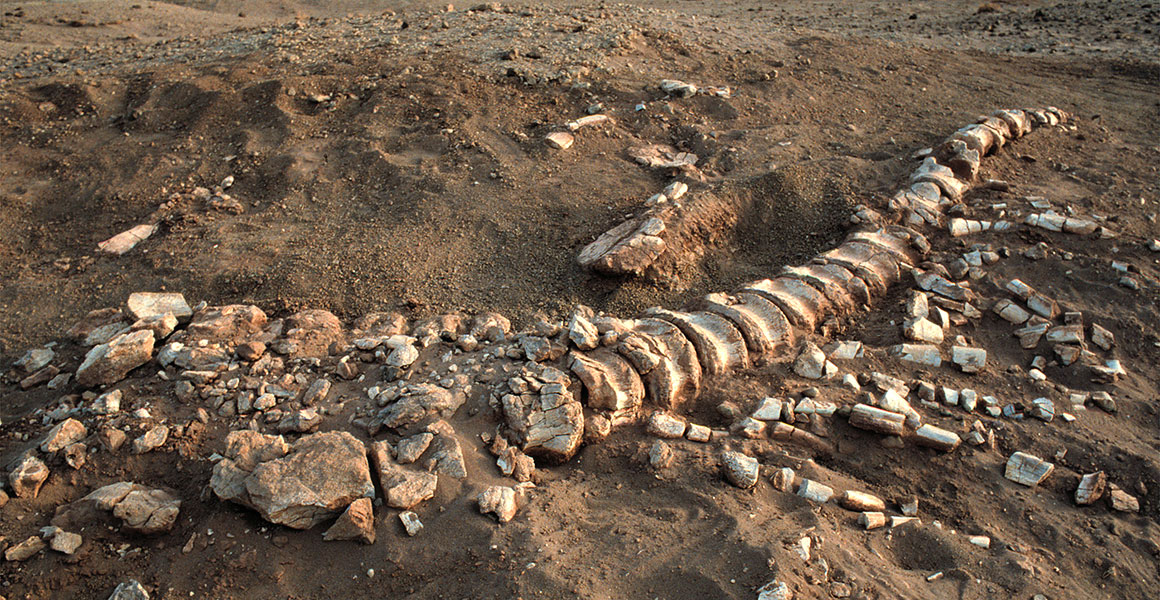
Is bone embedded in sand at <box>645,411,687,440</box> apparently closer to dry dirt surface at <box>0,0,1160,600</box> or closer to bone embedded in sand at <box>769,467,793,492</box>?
dry dirt surface at <box>0,0,1160,600</box>

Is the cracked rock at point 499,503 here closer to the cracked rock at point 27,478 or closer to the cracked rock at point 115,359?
the cracked rock at point 27,478

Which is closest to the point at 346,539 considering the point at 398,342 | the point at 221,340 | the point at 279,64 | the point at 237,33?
the point at 398,342

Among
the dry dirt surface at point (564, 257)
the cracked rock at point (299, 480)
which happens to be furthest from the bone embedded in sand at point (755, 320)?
the cracked rock at point (299, 480)

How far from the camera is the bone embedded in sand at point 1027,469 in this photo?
3557 mm

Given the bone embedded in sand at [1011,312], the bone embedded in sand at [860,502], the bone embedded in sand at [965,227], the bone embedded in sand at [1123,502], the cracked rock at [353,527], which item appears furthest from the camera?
the bone embedded in sand at [965,227]

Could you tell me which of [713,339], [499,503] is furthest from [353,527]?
[713,339]

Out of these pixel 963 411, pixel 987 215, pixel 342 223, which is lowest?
pixel 342 223

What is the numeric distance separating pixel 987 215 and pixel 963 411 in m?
2.28

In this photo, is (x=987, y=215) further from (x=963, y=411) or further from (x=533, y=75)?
(x=533, y=75)

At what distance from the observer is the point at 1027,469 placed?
3.59m

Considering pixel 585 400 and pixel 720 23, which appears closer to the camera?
pixel 585 400

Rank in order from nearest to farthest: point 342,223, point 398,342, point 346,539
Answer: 1. point 346,539
2. point 398,342
3. point 342,223

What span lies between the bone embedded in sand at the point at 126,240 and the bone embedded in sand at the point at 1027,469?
18.2 feet

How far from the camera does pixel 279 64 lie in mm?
7324
